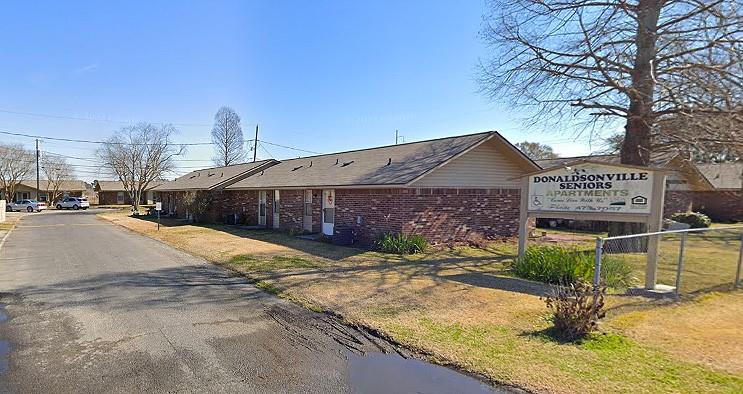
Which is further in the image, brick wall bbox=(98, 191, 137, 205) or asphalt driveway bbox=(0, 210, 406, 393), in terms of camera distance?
brick wall bbox=(98, 191, 137, 205)

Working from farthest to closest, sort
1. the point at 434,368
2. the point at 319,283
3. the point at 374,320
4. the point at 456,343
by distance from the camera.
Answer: the point at 319,283 → the point at 374,320 → the point at 456,343 → the point at 434,368

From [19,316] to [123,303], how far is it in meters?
1.36

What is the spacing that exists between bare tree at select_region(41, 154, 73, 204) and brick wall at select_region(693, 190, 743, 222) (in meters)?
76.3

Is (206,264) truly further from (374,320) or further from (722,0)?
(722,0)

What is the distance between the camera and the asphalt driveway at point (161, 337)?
166 inches

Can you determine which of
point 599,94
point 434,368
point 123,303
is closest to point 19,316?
point 123,303

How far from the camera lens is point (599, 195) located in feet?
29.6

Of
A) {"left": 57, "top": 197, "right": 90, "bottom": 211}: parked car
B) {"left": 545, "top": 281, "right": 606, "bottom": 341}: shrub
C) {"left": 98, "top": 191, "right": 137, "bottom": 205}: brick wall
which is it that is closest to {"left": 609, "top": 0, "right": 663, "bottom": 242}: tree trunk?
{"left": 545, "top": 281, "right": 606, "bottom": 341}: shrub

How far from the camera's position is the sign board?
843 centimetres

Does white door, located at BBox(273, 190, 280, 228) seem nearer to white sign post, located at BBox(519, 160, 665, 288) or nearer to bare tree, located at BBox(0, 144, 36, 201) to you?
white sign post, located at BBox(519, 160, 665, 288)

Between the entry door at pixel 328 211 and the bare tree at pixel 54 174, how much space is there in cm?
6220

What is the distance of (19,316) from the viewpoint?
6.34 m

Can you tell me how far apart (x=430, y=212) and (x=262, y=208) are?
11.3 m

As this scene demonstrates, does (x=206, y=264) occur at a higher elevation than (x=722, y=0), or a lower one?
lower
